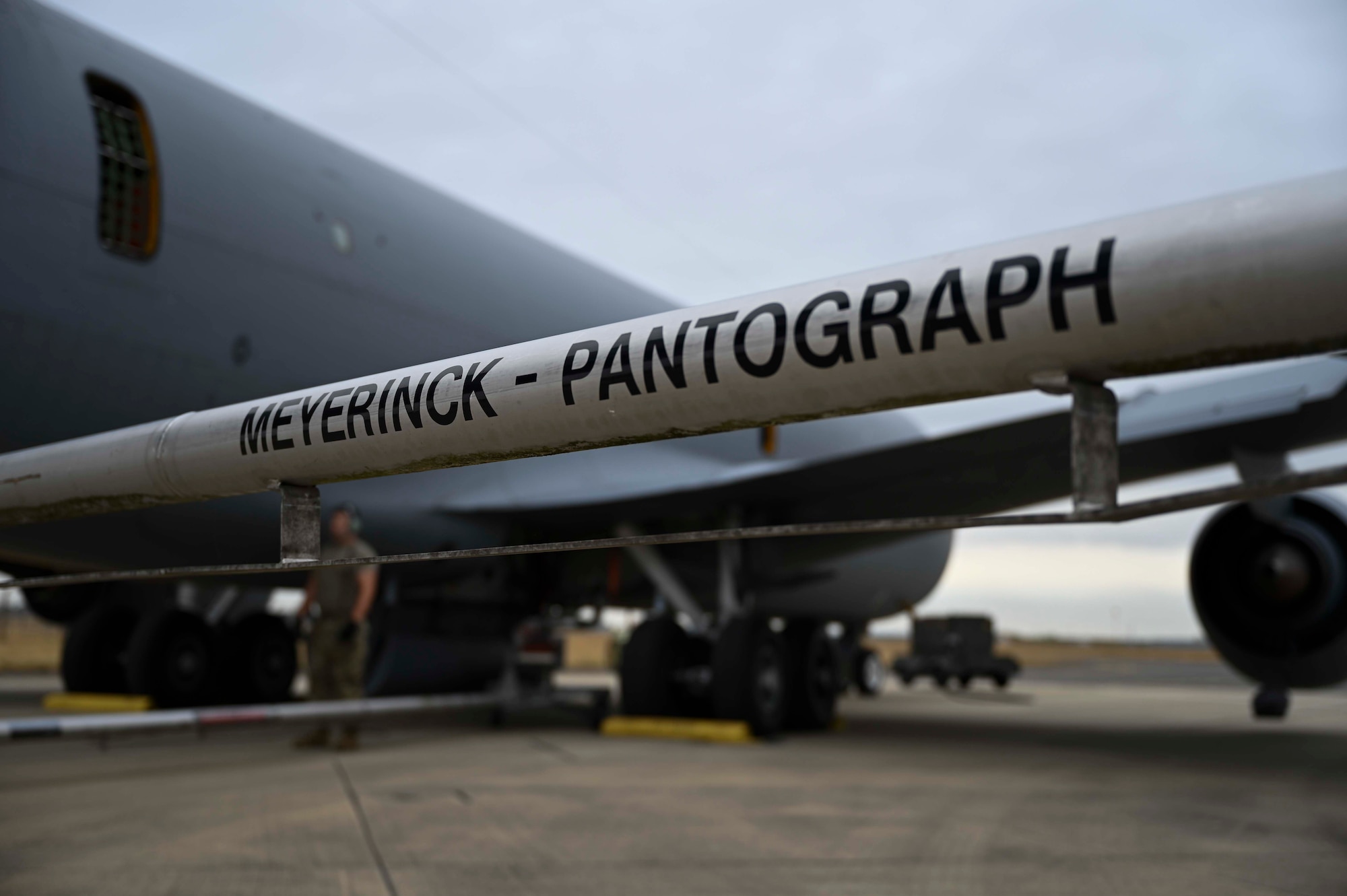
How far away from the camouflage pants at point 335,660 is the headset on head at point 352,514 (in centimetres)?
58

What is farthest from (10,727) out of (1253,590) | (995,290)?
(1253,590)

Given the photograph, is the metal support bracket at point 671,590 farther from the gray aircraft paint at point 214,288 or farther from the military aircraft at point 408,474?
the gray aircraft paint at point 214,288

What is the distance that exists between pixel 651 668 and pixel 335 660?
6.77 feet

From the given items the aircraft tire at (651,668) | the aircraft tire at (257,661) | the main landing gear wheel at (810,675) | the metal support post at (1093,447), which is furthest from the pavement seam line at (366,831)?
the aircraft tire at (257,661)

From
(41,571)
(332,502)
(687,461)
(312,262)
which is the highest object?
(312,262)

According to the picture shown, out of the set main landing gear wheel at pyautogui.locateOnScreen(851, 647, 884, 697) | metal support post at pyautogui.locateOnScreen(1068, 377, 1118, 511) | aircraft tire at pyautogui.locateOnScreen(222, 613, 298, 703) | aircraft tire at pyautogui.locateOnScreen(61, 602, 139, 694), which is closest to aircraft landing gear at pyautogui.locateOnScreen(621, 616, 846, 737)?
aircraft tire at pyautogui.locateOnScreen(222, 613, 298, 703)

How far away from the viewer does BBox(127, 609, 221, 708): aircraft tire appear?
318 inches

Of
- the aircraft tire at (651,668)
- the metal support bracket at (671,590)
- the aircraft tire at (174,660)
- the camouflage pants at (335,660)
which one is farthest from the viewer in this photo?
the aircraft tire at (174,660)

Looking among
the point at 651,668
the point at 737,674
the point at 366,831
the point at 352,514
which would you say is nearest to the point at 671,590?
the point at 651,668

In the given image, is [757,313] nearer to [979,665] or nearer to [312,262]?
[312,262]

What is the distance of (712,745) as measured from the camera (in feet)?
21.1

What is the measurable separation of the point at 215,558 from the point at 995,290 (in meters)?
6.02

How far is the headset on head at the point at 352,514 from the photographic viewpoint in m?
5.73

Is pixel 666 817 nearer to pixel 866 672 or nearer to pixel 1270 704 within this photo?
pixel 1270 704
